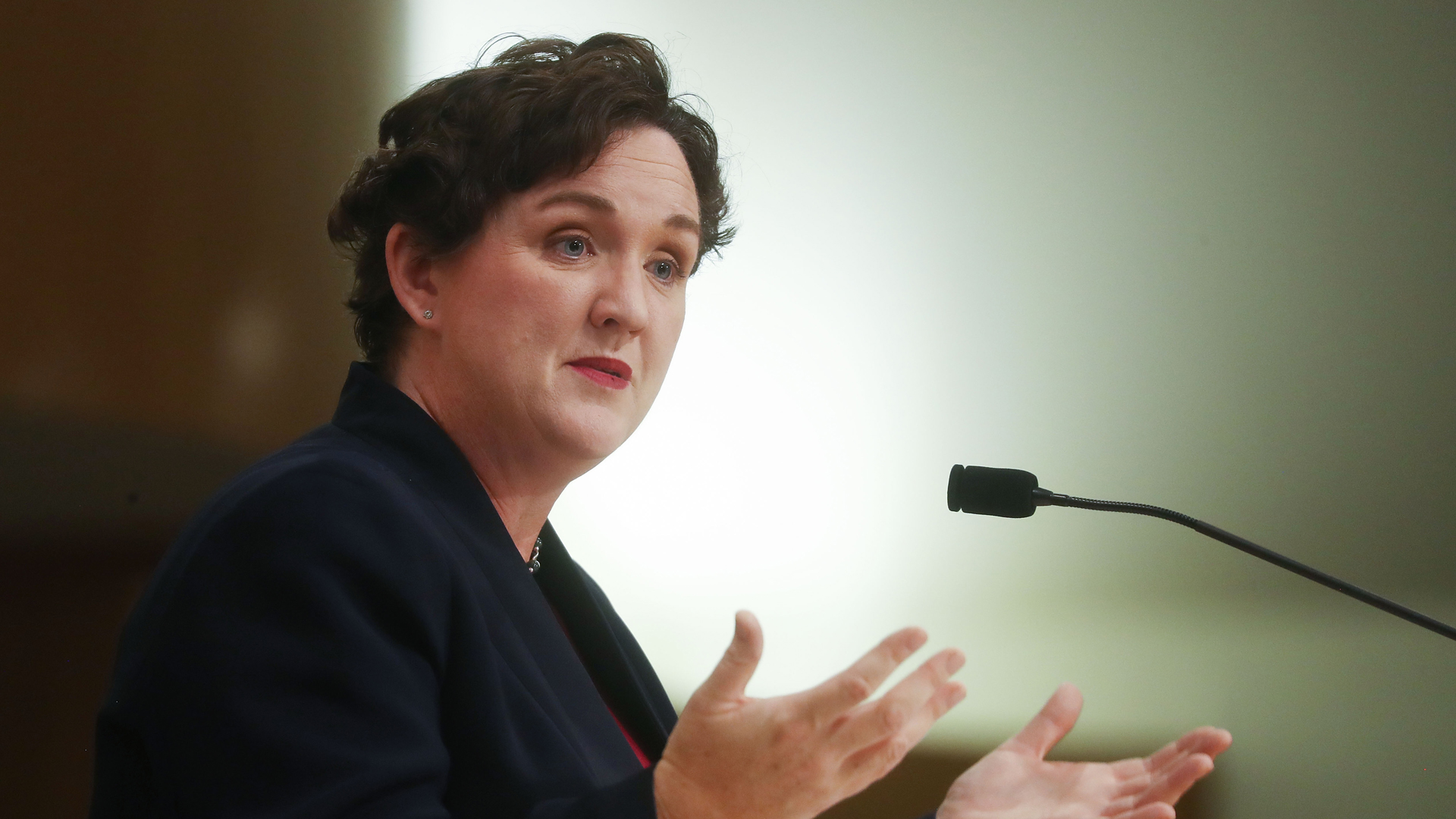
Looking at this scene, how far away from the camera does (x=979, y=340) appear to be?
5.68ft

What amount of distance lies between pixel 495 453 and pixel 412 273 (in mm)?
224

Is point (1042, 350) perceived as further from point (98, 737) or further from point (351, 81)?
point (98, 737)

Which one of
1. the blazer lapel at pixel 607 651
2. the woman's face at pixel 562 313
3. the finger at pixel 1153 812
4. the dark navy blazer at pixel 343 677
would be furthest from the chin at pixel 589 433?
the finger at pixel 1153 812

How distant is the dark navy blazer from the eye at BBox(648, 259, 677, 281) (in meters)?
0.37

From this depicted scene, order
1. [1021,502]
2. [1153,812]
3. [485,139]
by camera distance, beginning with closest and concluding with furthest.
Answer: [1153,812]
[1021,502]
[485,139]

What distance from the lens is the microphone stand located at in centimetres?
91

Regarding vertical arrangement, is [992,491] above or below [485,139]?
below

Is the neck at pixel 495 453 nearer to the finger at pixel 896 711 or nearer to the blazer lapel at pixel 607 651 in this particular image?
the blazer lapel at pixel 607 651

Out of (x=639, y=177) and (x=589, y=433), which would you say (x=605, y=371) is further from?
(x=639, y=177)

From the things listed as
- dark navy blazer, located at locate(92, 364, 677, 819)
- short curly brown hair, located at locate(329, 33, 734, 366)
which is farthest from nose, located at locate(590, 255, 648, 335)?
dark navy blazer, located at locate(92, 364, 677, 819)

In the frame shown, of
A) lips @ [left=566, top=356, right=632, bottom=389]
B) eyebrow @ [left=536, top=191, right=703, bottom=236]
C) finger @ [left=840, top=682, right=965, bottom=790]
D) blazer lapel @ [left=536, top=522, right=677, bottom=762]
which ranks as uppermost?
eyebrow @ [left=536, top=191, right=703, bottom=236]

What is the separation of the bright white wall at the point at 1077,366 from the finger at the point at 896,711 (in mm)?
1064

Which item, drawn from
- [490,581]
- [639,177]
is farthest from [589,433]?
[639,177]

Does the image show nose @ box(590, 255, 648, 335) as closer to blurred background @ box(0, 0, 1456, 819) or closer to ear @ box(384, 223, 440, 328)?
ear @ box(384, 223, 440, 328)
